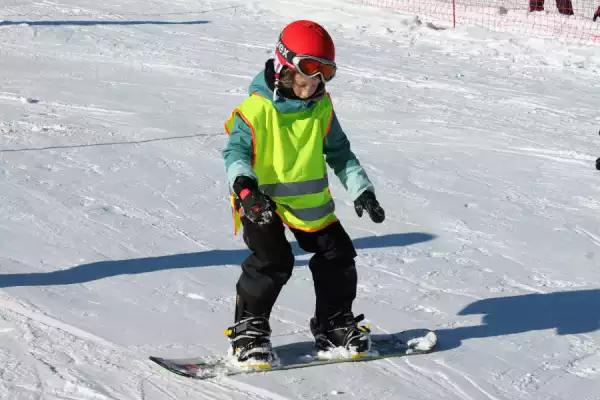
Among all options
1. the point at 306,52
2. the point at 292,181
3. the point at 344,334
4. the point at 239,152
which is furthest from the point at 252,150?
the point at 344,334

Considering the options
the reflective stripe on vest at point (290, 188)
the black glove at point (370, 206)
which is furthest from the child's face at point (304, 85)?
the black glove at point (370, 206)

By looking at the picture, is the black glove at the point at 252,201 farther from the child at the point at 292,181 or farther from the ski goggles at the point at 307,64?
the ski goggles at the point at 307,64

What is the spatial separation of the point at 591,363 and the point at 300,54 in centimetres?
199

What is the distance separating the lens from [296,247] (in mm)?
5852

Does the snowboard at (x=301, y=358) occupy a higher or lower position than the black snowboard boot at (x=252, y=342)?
lower

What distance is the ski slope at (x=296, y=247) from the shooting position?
4.17 meters

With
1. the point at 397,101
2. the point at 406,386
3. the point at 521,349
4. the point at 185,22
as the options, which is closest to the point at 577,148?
the point at 397,101

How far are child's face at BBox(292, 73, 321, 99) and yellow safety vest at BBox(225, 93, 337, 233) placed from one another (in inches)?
3.2

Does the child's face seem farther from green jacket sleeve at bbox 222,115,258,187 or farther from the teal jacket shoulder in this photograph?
green jacket sleeve at bbox 222,115,258,187

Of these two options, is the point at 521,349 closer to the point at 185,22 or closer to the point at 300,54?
the point at 300,54

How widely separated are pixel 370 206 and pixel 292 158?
0.40 m

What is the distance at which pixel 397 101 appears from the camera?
10219 millimetres

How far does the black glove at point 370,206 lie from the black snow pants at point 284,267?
183mm

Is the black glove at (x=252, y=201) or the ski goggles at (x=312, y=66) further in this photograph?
the ski goggles at (x=312, y=66)
